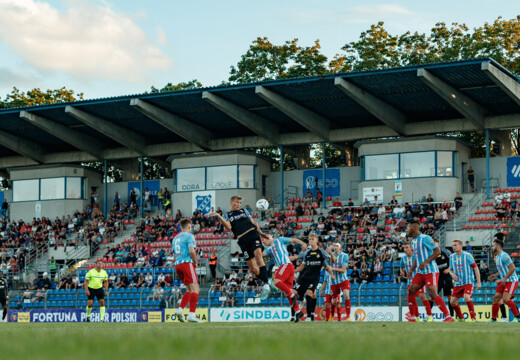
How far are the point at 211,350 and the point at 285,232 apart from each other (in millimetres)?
37502

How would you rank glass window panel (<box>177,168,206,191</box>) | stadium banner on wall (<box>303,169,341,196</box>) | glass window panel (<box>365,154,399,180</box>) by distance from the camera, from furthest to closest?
glass window panel (<box>177,168,206,191</box>) < stadium banner on wall (<box>303,169,341,196</box>) < glass window panel (<box>365,154,399,180</box>)

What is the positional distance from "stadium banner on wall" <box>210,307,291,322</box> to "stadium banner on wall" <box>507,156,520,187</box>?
68.5ft

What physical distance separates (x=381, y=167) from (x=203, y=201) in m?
11.9

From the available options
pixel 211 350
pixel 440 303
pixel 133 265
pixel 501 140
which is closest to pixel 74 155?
pixel 133 265

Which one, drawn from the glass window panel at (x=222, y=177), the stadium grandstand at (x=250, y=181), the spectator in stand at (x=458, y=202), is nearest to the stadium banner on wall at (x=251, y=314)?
the stadium grandstand at (x=250, y=181)

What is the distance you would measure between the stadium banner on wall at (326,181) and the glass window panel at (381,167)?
3535mm

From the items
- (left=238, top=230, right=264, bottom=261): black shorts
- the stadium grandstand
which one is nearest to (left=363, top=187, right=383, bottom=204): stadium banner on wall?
the stadium grandstand

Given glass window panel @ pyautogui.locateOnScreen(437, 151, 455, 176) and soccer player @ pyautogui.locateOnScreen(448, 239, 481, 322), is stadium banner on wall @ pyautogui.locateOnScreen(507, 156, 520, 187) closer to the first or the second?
glass window panel @ pyautogui.locateOnScreen(437, 151, 455, 176)

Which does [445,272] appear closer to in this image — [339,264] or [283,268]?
[339,264]

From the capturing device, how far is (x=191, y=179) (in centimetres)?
5297

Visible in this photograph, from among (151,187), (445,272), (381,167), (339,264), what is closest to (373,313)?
(445,272)

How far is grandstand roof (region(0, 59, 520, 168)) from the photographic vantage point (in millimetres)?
41562

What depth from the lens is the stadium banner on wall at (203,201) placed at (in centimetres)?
5203

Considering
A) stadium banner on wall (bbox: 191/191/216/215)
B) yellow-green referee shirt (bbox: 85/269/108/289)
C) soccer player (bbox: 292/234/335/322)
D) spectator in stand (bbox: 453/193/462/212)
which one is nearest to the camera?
soccer player (bbox: 292/234/335/322)
